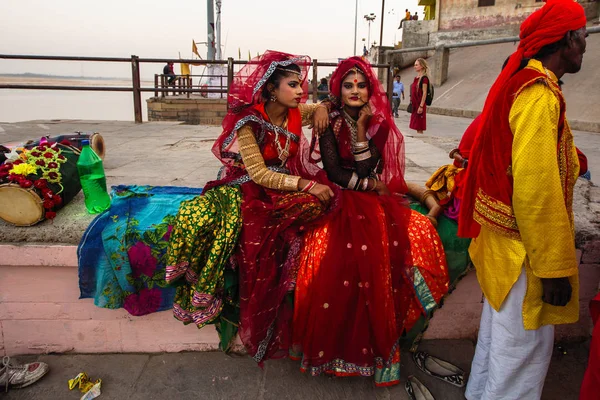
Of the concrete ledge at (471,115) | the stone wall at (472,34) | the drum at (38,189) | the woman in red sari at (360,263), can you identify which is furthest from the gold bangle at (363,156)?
the stone wall at (472,34)

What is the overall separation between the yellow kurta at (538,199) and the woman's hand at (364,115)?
2.70ft

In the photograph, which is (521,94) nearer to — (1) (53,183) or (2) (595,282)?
(2) (595,282)

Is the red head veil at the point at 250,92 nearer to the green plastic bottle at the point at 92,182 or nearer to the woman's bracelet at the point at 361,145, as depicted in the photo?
the woman's bracelet at the point at 361,145

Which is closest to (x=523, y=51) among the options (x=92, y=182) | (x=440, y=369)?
(x=440, y=369)

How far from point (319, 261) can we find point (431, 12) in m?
33.2

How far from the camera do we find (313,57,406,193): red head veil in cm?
215

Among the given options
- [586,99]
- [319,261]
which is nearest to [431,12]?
[586,99]

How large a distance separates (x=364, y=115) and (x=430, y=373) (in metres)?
1.40

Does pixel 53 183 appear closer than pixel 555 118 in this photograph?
No

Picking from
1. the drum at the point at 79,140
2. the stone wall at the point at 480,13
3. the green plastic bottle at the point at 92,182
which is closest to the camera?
the green plastic bottle at the point at 92,182

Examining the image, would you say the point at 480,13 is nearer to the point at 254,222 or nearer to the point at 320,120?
the point at 320,120

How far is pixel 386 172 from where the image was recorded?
2.31m

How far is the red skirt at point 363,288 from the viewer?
74.0 inches

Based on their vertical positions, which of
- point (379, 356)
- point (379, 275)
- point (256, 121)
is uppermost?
point (256, 121)
